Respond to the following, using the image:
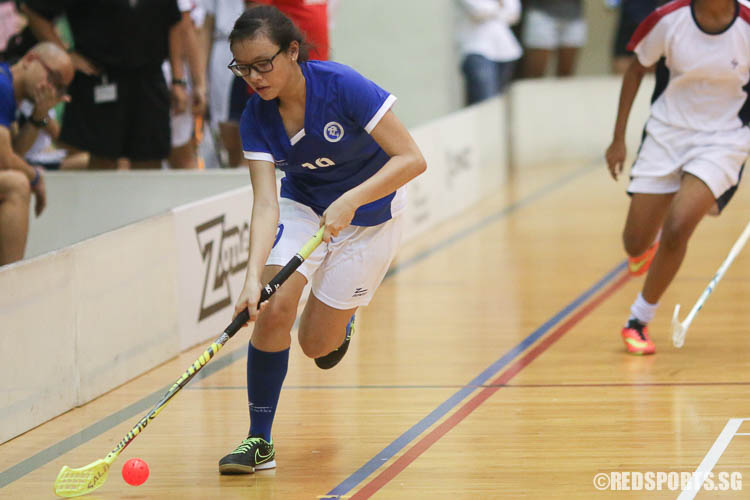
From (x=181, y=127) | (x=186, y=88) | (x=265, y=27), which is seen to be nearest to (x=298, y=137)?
(x=265, y=27)

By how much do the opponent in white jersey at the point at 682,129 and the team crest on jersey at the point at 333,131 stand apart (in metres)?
1.66

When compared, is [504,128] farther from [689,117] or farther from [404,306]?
[689,117]

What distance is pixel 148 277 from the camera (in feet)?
15.7

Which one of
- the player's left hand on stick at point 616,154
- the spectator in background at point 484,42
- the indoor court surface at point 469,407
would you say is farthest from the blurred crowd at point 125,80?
the spectator in background at point 484,42

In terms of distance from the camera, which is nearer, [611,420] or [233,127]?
[611,420]

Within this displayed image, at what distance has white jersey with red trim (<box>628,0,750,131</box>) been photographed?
15.2ft

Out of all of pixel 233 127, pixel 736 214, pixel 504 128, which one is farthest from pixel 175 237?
pixel 504 128

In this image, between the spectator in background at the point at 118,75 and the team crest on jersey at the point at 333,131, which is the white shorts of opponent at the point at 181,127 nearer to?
the spectator in background at the point at 118,75

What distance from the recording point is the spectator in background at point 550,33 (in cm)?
1083

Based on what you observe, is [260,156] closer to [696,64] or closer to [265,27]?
[265,27]

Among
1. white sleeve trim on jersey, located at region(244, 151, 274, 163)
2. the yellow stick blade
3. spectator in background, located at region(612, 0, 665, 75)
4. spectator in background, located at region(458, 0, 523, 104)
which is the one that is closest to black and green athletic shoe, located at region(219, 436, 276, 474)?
the yellow stick blade

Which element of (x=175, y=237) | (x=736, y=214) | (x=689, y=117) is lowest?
(x=736, y=214)

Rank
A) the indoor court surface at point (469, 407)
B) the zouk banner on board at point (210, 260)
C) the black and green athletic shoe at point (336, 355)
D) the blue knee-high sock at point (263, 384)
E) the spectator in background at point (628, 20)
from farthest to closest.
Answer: the spectator in background at point (628, 20), the zouk banner on board at point (210, 260), the black and green athletic shoe at point (336, 355), the blue knee-high sock at point (263, 384), the indoor court surface at point (469, 407)

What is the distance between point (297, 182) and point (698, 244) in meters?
4.07
